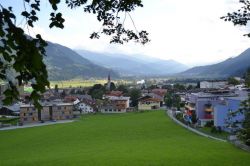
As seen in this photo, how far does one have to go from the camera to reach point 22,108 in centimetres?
7269

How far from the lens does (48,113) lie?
252 ft

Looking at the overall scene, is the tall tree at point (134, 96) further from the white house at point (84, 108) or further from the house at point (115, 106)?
the white house at point (84, 108)

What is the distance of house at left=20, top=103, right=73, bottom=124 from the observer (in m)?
72.9

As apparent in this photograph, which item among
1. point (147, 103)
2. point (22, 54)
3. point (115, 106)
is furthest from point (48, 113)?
point (22, 54)

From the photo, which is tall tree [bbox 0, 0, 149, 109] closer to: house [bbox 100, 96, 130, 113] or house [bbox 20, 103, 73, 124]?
house [bbox 20, 103, 73, 124]

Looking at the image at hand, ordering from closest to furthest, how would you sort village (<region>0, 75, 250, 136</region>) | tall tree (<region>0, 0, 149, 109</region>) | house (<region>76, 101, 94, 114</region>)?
tall tree (<region>0, 0, 149, 109</region>)
village (<region>0, 75, 250, 136</region>)
house (<region>76, 101, 94, 114</region>)

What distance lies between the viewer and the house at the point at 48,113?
72.9 metres

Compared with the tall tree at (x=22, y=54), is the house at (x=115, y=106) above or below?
below

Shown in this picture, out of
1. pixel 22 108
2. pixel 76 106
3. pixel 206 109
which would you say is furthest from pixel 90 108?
pixel 206 109

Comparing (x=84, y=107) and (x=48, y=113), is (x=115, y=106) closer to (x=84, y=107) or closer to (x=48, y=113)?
(x=84, y=107)

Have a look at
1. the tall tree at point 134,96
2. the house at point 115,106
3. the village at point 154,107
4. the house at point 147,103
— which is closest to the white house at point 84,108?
the village at point 154,107

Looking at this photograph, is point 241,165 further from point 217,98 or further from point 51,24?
point 217,98

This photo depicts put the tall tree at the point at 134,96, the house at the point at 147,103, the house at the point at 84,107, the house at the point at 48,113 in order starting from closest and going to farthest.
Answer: the house at the point at 48,113
the house at the point at 84,107
the house at the point at 147,103
the tall tree at the point at 134,96

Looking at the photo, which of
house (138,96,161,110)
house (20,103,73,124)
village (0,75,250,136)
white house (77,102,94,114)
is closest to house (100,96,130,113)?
village (0,75,250,136)
